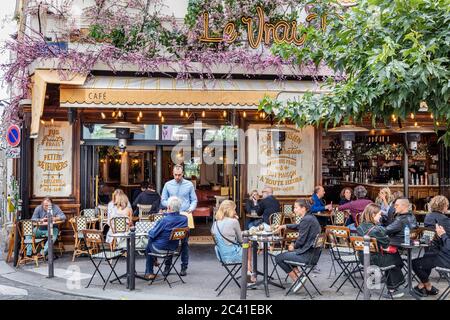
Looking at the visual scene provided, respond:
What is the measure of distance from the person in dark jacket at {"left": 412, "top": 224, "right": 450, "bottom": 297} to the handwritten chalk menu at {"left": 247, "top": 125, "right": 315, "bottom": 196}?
18.6ft

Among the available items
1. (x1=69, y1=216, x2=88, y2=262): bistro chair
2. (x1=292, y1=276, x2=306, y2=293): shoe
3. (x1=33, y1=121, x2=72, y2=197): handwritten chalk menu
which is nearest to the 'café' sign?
(x1=33, y1=121, x2=72, y2=197): handwritten chalk menu

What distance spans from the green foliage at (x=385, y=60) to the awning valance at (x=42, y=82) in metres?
4.80

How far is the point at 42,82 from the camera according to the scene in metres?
11.1

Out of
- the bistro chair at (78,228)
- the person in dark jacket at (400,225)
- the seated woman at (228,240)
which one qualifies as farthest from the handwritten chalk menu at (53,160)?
the person in dark jacket at (400,225)

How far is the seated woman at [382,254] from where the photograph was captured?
26.0ft

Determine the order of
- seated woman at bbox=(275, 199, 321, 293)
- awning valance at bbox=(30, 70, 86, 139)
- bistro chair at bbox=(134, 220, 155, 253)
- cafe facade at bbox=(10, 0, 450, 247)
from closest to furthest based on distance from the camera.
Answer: seated woman at bbox=(275, 199, 321, 293) → bistro chair at bbox=(134, 220, 155, 253) → awning valance at bbox=(30, 70, 86, 139) → cafe facade at bbox=(10, 0, 450, 247)

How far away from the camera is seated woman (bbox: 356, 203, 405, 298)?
793 centimetres

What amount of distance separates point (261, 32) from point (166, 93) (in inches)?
113

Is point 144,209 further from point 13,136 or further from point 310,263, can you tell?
point 310,263

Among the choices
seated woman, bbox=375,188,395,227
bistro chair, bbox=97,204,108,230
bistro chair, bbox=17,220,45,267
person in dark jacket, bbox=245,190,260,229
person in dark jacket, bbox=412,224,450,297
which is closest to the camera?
person in dark jacket, bbox=412,224,450,297

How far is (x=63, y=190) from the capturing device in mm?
12750

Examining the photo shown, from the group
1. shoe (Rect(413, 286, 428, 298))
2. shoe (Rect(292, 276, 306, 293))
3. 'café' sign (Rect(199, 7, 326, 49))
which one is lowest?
shoe (Rect(413, 286, 428, 298))

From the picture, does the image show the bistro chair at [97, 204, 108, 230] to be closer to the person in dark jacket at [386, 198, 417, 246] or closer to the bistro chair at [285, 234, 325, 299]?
the bistro chair at [285, 234, 325, 299]

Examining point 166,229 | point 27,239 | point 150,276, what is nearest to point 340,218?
point 166,229
